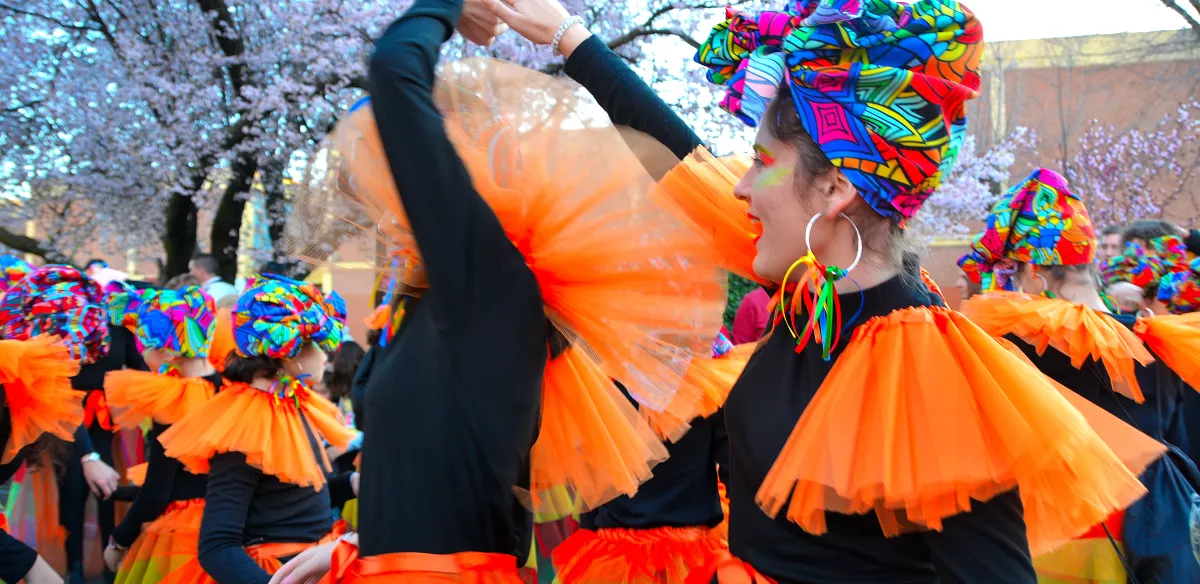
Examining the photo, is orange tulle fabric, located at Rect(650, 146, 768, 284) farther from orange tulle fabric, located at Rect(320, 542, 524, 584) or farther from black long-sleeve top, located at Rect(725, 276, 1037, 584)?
orange tulle fabric, located at Rect(320, 542, 524, 584)

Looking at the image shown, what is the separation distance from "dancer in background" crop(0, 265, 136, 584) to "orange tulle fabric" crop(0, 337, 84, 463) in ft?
4.26

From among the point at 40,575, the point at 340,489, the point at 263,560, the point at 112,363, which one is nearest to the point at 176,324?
the point at 340,489

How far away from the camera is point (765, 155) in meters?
1.74

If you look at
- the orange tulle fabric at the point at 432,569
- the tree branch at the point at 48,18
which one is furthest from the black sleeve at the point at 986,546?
the tree branch at the point at 48,18

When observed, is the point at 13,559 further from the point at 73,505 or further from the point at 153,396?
the point at 73,505

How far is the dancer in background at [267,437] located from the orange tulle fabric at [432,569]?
1.59m

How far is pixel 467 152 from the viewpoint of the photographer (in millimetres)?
1608

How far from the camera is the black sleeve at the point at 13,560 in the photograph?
295 cm

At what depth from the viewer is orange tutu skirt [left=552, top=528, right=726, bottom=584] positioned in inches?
129

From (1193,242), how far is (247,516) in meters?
5.02

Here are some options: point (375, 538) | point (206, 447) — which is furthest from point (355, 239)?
point (206, 447)

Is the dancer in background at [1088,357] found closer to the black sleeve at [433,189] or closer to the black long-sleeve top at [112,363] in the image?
Result: the black sleeve at [433,189]

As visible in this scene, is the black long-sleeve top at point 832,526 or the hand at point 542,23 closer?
the black long-sleeve top at point 832,526

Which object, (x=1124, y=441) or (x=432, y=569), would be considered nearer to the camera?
(x=432, y=569)
